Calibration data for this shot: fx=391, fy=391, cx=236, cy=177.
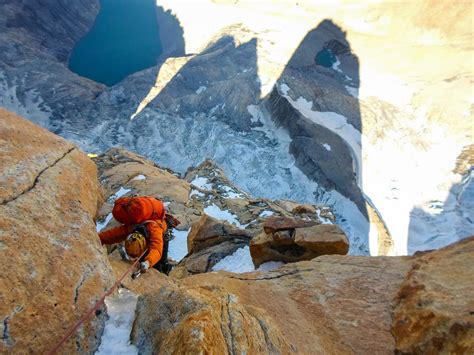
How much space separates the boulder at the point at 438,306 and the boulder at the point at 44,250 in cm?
410

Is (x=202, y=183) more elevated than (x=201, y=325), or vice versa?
(x=201, y=325)

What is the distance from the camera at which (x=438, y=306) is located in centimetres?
512

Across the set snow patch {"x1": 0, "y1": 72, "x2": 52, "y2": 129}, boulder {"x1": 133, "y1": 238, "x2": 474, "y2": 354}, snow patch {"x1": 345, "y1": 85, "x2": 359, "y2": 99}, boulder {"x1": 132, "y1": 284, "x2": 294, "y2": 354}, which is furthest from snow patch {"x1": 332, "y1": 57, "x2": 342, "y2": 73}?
boulder {"x1": 132, "y1": 284, "x2": 294, "y2": 354}

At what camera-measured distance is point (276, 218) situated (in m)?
11.4

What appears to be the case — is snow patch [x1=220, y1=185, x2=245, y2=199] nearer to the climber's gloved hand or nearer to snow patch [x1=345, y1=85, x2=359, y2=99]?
the climber's gloved hand

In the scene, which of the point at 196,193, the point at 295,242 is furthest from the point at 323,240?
the point at 196,193

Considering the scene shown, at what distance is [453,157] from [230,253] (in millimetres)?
38765

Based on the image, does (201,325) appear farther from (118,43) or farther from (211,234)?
(118,43)

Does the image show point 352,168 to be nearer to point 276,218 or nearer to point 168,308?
point 276,218

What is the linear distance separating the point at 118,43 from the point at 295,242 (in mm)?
78518

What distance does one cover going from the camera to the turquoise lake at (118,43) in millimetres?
71125

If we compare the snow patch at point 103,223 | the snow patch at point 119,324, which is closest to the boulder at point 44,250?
the snow patch at point 119,324

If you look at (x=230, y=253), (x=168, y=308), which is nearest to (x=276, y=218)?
(x=230, y=253)

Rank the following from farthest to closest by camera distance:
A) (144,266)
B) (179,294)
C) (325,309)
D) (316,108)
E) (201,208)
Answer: (316,108)
(201,208)
(144,266)
(325,309)
(179,294)
